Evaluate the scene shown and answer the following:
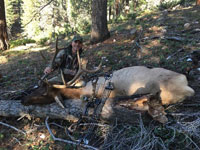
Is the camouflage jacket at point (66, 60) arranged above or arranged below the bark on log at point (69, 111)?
above

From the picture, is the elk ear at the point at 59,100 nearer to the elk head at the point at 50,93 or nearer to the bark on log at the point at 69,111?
the elk head at the point at 50,93

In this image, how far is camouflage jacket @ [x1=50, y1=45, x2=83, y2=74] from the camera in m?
4.33

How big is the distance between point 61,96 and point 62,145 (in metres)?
0.90

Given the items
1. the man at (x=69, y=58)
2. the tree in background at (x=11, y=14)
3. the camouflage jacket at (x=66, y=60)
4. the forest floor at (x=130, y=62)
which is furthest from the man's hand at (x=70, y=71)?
the tree in background at (x=11, y=14)

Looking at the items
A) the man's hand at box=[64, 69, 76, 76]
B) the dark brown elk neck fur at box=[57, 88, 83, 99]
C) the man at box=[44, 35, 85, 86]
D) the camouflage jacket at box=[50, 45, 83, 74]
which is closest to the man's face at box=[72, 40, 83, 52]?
the man at box=[44, 35, 85, 86]

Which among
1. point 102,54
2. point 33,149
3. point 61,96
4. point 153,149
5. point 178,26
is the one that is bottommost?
point 33,149

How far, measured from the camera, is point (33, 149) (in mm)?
2885

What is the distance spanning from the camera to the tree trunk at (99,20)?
7.31 m

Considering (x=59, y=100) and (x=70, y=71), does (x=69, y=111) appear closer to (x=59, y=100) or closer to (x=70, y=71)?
(x=59, y=100)

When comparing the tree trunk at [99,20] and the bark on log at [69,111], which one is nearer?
the bark on log at [69,111]

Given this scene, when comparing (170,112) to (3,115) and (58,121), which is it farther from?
(3,115)

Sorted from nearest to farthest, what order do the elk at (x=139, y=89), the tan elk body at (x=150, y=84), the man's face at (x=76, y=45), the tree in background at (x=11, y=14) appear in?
the elk at (x=139, y=89), the tan elk body at (x=150, y=84), the man's face at (x=76, y=45), the tree in background at (x=11, y=14)

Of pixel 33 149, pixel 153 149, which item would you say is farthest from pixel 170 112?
pixel 33 149

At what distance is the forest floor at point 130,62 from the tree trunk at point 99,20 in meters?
0.36
